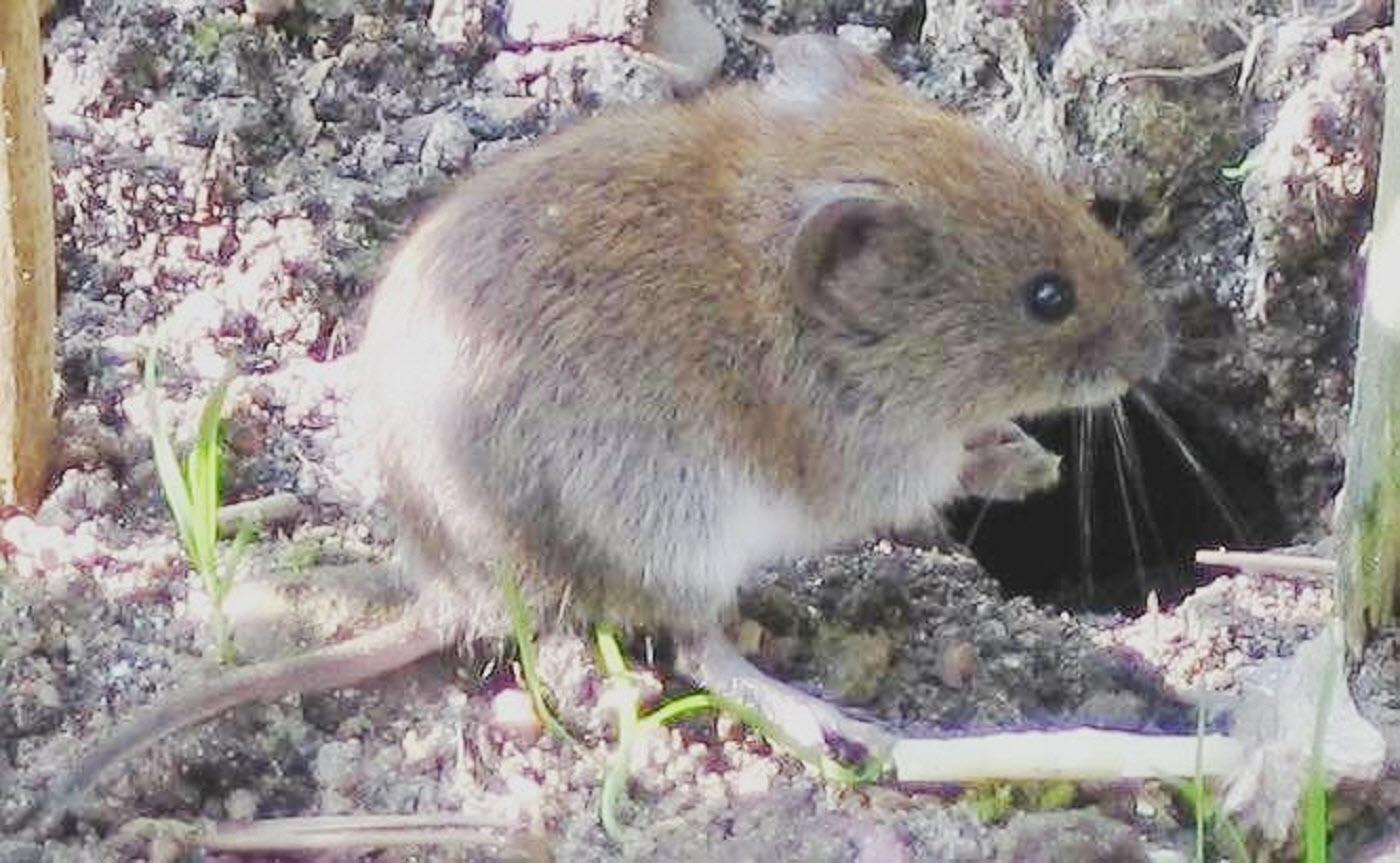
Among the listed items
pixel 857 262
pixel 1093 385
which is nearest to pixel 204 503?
pixel 857 262

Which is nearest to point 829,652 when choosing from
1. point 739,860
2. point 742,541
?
point 742,541

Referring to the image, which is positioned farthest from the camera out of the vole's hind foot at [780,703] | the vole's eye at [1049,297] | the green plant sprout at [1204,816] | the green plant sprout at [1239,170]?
the green plant sprout at [1239,170]

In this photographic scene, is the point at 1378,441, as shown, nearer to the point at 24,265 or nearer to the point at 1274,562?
the point at 1274,562

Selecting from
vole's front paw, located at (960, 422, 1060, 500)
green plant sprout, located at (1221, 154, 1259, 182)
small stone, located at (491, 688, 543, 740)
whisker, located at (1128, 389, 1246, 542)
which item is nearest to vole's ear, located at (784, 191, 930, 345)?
vole's front paw, located at (960, 422, 1060, 500)

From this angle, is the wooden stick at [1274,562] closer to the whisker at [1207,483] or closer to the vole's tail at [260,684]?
the whisker at [1207,483]

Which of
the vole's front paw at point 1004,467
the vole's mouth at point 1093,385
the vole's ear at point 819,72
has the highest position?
the vole's ear at point 819,72

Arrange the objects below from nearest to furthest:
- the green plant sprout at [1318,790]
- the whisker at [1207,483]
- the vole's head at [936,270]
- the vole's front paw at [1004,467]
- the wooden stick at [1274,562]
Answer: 1. the green plant sprout at [1318,790]
2. the vole's head at [936,270]
3. the wooden stick at [1274,562]
4. the vole's front paw at [1004,467]
5. the whisker at [1207,483]

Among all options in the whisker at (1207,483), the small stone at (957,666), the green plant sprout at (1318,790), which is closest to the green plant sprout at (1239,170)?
the whisker at (1207,483)
